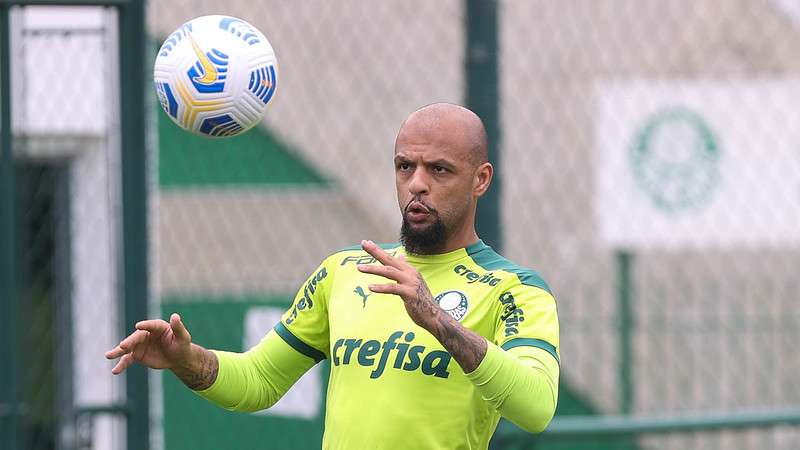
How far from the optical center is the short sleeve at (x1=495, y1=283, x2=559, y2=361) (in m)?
3.27

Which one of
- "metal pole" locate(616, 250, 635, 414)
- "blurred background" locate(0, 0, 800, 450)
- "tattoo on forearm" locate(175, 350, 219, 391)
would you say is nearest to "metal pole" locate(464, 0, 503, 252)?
"blurred background" locate(0, 0, 800, 450)

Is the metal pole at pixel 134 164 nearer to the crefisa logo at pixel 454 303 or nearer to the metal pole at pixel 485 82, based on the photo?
the metal pole at pixel 485 82

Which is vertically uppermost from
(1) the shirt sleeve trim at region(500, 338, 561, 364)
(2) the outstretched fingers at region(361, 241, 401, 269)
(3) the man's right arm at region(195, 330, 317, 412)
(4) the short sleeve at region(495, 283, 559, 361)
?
(2) the outstretched fingers at region(361, 241, 401, 269)

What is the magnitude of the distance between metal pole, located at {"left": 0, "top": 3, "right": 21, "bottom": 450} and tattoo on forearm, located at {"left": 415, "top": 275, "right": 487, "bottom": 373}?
7.80 feet

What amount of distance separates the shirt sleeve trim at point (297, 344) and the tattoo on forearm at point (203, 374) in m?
0.23

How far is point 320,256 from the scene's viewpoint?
7.22m

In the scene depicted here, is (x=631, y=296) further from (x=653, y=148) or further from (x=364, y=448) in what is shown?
(x=364, y=448)

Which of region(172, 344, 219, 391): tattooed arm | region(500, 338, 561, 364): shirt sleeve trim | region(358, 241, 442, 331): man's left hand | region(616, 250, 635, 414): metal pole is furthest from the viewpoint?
region(616, 250, 635, 414): metal pole

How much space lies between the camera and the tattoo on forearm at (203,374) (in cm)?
349

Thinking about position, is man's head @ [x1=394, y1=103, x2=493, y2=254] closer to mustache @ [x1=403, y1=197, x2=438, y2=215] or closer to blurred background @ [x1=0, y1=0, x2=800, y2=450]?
mustache @ [x1=403, y1=197, x2=438, y2=215]

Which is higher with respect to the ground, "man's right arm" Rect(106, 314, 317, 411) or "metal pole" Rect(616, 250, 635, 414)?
"man's right arm" Rect(106, 314, 317, 411)

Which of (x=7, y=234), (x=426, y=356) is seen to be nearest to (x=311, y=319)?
(x=426, y=356)

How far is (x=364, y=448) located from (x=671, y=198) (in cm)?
427

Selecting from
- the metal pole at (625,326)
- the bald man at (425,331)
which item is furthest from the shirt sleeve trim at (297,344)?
the metal pole at (625,326)
